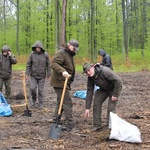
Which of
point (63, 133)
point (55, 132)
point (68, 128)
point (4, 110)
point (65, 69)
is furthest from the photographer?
point (4, 110)

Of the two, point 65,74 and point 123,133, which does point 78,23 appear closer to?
point 65,74

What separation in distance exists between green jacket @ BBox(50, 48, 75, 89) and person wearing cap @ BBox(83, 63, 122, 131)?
55 cm

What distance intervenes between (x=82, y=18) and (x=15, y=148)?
116 ft

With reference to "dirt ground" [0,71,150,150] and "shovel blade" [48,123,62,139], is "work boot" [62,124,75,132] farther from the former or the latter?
"shovel blade" [48,123,62,139]

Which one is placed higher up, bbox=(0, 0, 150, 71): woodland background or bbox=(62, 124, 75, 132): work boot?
bbox=(0, 0, 150, 71): woodland background

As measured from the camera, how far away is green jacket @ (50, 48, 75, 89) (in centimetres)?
663

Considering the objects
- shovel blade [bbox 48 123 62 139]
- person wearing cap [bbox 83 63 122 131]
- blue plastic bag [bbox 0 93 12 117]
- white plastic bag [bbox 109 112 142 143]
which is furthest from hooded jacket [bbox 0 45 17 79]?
white plastic bag [bbox 109 112 142 143]

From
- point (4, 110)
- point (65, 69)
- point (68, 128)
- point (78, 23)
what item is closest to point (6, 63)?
point (4, 110)

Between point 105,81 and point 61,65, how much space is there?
0.98 meters

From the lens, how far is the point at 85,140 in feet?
19.6

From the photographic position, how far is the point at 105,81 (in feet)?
20.9

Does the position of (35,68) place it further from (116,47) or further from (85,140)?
(116,47)

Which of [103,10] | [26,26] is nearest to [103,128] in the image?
[103,10]

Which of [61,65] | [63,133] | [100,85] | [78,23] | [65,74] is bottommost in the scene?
[63,133]
